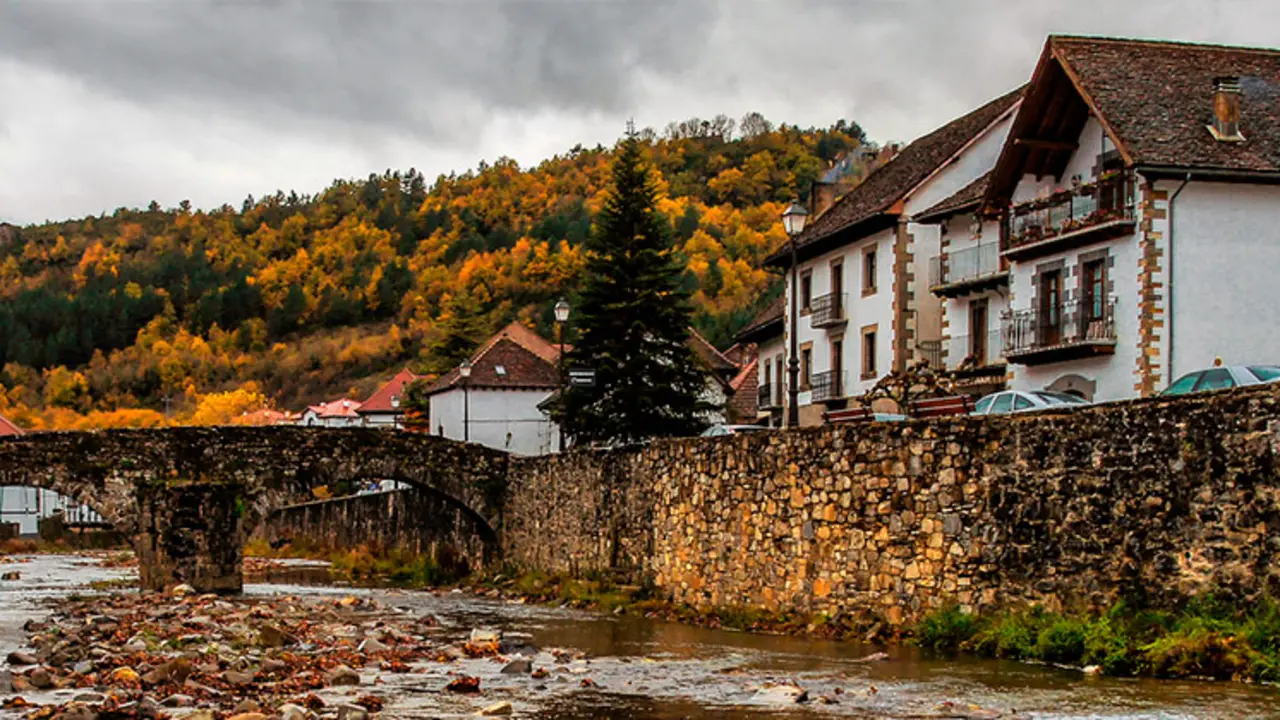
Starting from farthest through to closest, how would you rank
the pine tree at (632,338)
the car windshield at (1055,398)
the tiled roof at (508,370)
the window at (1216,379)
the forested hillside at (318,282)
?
1. the forested hillside at (318,282)
2. the tiled roof at (508,370)
3. the pine tree at (632,338)
4. the car windshield at (1055,398)
5. the window at (1216,379)

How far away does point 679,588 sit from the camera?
29562 millimetres

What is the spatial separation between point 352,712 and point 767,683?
4.77 metres

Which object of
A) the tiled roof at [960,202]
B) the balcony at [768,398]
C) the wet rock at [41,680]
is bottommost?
the wet rock at [41,680]

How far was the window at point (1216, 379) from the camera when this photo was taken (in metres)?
26.5

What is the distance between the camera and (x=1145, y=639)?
55.3 ft

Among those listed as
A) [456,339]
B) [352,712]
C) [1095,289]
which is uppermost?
[456,339]

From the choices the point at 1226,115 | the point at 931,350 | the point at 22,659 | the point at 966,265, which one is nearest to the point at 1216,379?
the point at 1226,115

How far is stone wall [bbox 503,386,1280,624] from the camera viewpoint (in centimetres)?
1647

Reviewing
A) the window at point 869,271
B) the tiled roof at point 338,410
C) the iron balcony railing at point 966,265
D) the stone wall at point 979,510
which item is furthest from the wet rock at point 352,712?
the tiled roof at point 338,410

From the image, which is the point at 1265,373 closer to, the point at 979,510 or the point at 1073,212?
the point at 979,510

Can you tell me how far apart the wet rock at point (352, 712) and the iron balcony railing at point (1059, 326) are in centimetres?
2412

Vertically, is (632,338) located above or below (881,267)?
below

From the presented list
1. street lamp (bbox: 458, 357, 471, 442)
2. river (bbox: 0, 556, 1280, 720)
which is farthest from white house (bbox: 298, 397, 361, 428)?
river (bbox: 0, 556, 1280, 720)

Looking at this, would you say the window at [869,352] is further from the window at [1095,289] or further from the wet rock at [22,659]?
the wet rock at [22,659]
